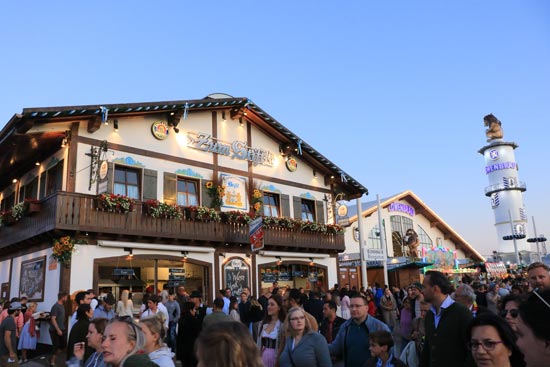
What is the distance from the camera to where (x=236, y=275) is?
60.8 feet

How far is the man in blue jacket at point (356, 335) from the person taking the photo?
5289mm

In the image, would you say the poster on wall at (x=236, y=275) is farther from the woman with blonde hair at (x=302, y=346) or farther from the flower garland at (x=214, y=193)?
the woman with blonde hair at (x=302, y=346)

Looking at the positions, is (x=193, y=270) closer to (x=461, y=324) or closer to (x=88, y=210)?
(x=88, y=210)

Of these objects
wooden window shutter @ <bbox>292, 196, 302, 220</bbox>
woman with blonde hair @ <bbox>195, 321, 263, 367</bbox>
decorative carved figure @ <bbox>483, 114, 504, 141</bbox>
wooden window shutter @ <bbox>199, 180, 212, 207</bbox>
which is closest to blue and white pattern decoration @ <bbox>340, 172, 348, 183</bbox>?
wooden window shutter @ <bbox>292, 196, 302, 220</bbox>

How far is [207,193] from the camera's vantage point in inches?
719

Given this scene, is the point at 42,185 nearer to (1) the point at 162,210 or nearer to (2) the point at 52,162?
(2) the point at 52,162

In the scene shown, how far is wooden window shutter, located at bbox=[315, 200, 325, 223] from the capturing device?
22.4 m

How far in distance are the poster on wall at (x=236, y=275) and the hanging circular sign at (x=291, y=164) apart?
5.24m

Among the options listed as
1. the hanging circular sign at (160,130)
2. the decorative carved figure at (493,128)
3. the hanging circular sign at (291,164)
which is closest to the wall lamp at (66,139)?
the hanging circular sign at (160,130)

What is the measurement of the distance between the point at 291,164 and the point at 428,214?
2025cm

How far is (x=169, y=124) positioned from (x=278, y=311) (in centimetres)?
1312

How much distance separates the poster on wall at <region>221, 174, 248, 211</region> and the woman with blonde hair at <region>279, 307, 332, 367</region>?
1376cm

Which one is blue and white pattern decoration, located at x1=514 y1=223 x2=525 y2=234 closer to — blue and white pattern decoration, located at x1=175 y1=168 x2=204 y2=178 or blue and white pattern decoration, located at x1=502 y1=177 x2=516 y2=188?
blue and white pattern decoration, located at x1=502 y1=177 x2=516 y2=188

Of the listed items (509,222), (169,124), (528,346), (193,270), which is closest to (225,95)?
(169,124)
